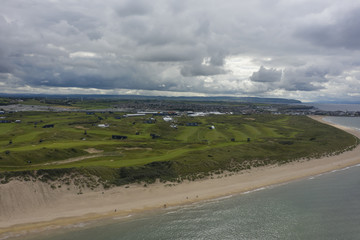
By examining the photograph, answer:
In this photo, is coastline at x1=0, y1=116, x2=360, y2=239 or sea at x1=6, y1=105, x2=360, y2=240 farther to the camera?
coastline at x1=0, y1=116, x2=360, y2=239

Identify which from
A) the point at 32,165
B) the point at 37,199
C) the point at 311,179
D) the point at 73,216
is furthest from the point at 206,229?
the point at 32,165

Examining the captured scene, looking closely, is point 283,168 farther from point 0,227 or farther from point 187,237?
point 0,227

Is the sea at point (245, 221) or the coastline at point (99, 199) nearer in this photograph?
the sea at point (245, 221)

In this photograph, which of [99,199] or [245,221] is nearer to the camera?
[245,221]
